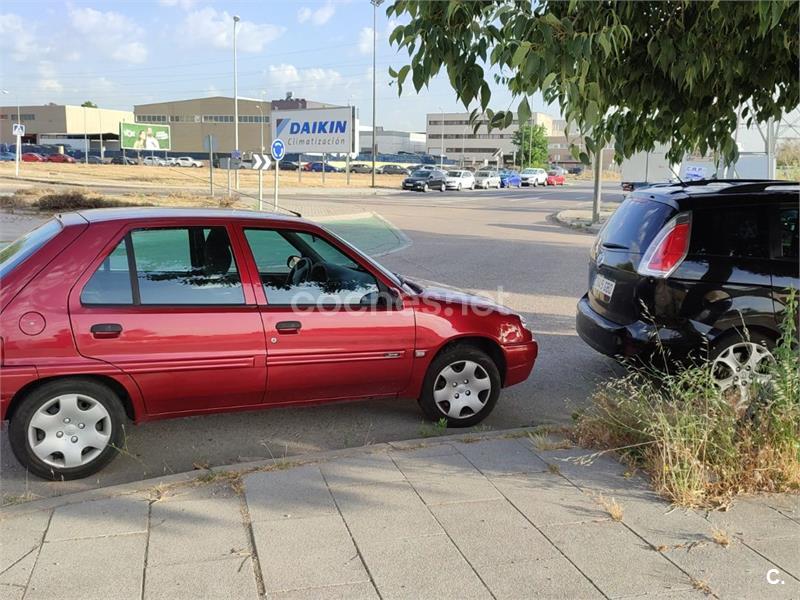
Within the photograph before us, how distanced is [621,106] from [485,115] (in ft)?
5.56

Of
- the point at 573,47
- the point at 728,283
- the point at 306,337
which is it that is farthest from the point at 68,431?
the point at 728,283

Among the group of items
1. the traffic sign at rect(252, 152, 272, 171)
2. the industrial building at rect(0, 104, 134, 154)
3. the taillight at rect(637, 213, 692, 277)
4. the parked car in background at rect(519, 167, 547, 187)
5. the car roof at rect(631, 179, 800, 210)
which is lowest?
the taillight at rect(637, 213, 692, 277)

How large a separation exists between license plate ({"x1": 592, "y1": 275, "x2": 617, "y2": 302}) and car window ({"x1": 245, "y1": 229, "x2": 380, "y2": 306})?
2177 mm

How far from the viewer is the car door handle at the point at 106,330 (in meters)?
4.08

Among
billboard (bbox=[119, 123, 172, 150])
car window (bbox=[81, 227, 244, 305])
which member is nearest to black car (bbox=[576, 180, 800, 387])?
car window (bbox=[81, 227, 244, 305])

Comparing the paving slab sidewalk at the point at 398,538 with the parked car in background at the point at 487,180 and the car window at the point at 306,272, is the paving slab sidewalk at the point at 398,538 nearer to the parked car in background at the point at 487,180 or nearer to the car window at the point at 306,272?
the car window at the point at 306,272

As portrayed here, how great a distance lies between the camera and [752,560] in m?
3.12

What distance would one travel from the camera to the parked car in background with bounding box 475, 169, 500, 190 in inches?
2223

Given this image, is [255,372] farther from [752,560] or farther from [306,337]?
[752,560]

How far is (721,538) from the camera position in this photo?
3.27 meters

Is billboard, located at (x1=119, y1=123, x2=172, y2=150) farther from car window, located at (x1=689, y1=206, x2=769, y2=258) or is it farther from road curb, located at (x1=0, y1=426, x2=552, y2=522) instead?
road curb, located at (x1=0, y1=426, x2=552, y2=522)

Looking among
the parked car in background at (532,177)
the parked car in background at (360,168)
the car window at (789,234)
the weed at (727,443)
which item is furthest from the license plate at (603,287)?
the parked car in background at (360,168)

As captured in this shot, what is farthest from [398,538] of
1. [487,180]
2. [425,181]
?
[487,180]

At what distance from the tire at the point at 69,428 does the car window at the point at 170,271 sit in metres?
0.54
